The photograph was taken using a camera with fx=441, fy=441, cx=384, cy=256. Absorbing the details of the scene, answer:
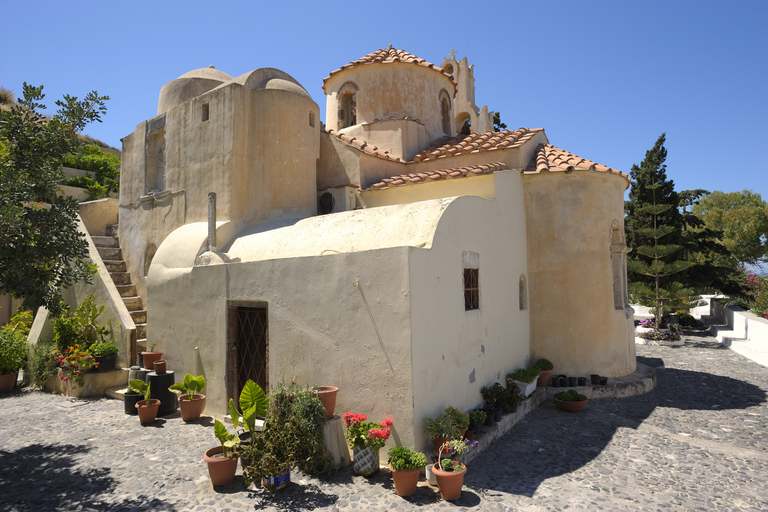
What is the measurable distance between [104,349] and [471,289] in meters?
8.36

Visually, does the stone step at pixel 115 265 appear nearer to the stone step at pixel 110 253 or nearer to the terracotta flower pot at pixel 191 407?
the stone step at pixel 110 253

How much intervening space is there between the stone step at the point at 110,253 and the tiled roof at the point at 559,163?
11.2 m

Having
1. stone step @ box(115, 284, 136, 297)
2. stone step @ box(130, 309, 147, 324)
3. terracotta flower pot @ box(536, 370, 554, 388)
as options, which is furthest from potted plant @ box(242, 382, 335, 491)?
stone step @ box(115, 284, 136, 297)

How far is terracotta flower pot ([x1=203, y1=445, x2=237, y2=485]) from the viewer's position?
5590mm

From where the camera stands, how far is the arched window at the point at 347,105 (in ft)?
46.6

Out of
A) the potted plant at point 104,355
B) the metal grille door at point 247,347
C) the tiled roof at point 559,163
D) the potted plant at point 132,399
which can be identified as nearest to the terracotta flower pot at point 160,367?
the potted plant at point 132,399

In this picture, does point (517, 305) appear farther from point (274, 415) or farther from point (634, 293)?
point (634, 293)

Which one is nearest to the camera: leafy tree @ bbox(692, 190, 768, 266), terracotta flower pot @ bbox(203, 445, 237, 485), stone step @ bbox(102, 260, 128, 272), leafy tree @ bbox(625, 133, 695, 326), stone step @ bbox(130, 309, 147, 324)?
terracotta flower pot @ bbox(203, 445, 237, 485)

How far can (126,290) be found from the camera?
11711 millimetres

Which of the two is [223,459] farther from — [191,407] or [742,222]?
[742,222]

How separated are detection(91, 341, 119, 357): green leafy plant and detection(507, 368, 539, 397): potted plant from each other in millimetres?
8766

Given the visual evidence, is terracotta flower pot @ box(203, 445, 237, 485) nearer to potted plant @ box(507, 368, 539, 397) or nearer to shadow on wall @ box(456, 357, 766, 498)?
shadow on wall @ box(456, 357, 766, 498)

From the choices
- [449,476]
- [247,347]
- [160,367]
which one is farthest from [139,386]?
[449,476]

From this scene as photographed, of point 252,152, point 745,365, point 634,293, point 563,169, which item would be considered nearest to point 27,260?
point 252,152
